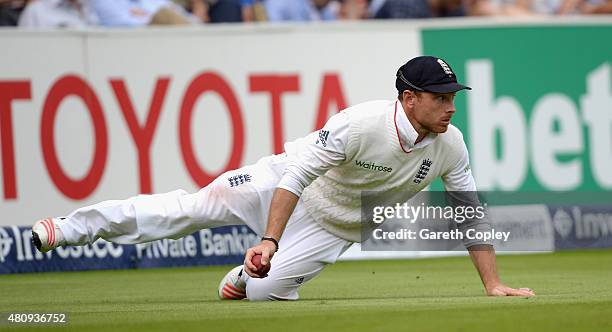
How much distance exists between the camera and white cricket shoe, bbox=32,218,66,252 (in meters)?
8.37

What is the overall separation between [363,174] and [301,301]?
97cm

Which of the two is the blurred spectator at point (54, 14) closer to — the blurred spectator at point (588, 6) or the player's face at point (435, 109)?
the blurred spectator at point (588, 6)

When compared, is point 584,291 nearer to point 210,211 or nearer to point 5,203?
point 210,211

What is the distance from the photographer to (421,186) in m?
8.77

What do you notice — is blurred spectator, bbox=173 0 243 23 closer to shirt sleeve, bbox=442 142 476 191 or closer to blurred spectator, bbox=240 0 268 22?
blurred spectator, bbox=240 0 268 22

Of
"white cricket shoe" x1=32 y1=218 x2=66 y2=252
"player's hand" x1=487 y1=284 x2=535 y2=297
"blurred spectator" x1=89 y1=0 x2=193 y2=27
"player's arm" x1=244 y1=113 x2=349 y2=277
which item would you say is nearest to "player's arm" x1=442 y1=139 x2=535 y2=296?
"player's hand" x1=487 y1=284 x2=535 y2=297

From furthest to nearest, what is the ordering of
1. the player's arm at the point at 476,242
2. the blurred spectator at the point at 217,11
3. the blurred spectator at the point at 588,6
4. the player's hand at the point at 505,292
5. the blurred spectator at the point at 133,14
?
the blurred spectator at the point at 588,6 → the blurred spectator at the point at 217,11 → the blurred spectator at the point at 133,14 → the player's arm at the point at 476,242 → the player's hand at the point at 505,292

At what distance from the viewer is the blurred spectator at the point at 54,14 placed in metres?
14.4

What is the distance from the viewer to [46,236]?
330 inches

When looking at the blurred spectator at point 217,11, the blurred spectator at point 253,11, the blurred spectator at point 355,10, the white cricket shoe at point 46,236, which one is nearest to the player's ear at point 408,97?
the white cricket shoe at point 46,236

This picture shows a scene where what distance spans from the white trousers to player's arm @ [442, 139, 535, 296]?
0.95m

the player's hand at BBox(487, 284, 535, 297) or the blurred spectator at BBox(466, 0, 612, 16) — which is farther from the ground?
the blurred spectator at BBox(466, 0, 612, 16)

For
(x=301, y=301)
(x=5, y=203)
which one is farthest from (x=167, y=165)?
(x=301, y=301)

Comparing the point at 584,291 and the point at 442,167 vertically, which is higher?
the point at 442,167
